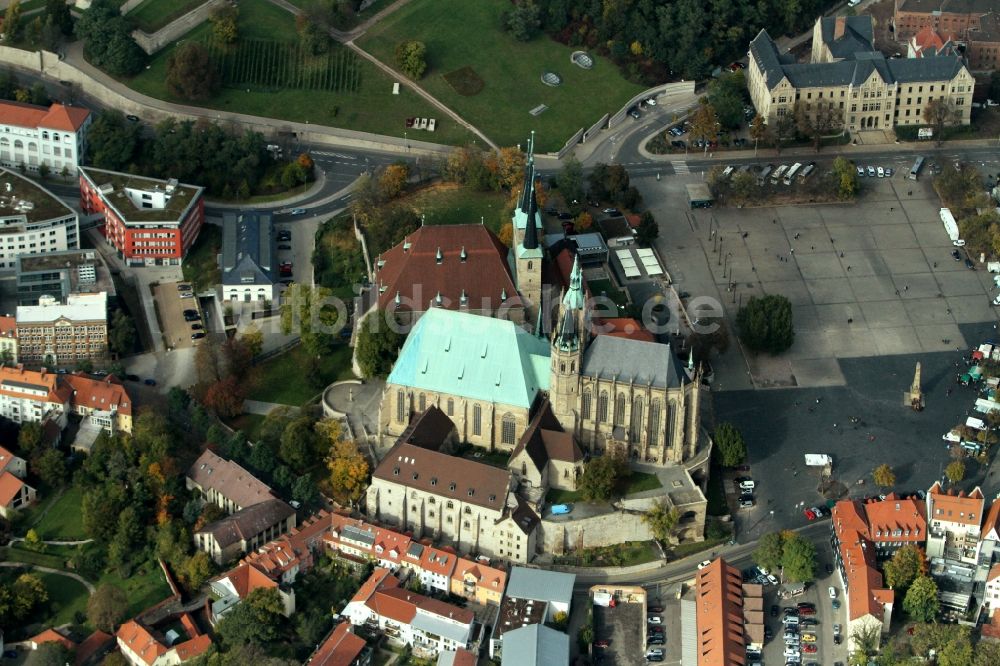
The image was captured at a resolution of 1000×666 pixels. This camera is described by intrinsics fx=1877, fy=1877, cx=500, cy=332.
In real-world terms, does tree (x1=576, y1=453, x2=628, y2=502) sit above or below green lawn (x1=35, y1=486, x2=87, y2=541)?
above

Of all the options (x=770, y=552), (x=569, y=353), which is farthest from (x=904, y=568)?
(x=569, y=353)

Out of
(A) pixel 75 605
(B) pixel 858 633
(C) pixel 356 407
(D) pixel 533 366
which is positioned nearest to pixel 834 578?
Answer: (B) pixel 858 633

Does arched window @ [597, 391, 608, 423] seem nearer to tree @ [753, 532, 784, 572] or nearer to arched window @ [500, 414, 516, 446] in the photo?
arched window @ [500, 414, 516, 446]

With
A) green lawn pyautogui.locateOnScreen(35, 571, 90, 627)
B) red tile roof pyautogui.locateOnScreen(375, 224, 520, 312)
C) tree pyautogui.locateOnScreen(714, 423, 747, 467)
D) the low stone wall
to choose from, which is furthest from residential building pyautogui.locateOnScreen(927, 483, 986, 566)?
green lawn pyautogui.locateOnScreen(35, 571, 90, 627)

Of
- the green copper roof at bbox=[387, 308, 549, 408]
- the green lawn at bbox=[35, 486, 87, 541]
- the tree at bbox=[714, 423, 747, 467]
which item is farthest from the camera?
the tree at bbox=[714, 423, 747, 467]

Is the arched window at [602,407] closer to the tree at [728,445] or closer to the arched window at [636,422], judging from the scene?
the arched window at [636,422]

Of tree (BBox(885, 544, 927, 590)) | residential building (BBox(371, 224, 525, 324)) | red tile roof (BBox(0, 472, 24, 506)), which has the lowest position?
tree (BBox(885, 544, 927, 590))

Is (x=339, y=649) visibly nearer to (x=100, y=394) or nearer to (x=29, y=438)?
(x=100, y=394)

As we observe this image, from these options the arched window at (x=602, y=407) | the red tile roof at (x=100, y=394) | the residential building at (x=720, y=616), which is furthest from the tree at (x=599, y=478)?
the red tile roof at (x=100, y=394)
